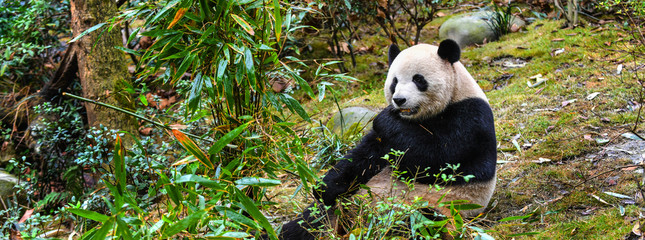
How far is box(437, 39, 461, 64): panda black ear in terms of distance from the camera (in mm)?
2668

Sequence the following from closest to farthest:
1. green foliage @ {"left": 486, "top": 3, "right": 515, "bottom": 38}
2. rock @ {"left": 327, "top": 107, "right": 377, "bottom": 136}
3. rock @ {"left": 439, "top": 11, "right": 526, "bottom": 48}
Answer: rock @ {"left": 327, "top": 107, "right": 377, "bottom": 136}, green foliage @ {"left": 486, "top": 3, "right": 515, "bottom": 38}, rock @ {"left": 439, "top": 11, "right": 526, "bottom": 48}

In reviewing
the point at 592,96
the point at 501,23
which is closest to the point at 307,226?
the point at 592,96

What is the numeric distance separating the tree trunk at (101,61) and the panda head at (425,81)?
281 cm

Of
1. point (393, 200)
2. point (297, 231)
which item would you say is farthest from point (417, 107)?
point (297, 231)

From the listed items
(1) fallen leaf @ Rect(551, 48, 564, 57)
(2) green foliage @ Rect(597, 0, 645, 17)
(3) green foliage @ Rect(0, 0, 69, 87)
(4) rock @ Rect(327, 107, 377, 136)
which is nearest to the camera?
(2) green foliage @ Rect(597, 0, 645, 17)

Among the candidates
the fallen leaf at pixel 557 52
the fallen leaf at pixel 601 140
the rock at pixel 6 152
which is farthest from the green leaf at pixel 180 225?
the fallen leaf at pixel 557 52

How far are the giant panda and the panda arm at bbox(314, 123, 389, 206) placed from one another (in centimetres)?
2

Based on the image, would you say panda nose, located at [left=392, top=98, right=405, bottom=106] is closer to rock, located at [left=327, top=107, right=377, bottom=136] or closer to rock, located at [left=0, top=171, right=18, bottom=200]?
rock, located at [left=327, top=107, right=377, bottom=136]

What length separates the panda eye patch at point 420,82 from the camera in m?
2.67

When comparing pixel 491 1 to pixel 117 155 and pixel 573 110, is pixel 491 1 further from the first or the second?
pixel 117 155

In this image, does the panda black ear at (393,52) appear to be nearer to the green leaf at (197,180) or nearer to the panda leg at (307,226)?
the panda leg at (307,226)

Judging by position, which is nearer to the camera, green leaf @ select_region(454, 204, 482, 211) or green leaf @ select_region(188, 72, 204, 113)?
green leaf @ select_region(454, 204, 482, 211)

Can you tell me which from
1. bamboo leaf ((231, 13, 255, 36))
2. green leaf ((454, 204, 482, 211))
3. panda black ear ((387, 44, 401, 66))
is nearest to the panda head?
panda black ear ((387, 44, 401, 66))

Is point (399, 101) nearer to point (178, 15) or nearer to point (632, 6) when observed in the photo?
point (178, 15)
